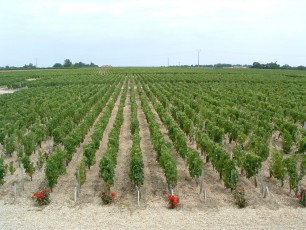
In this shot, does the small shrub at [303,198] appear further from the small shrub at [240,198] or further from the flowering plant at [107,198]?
the flowering plant at [107,198]

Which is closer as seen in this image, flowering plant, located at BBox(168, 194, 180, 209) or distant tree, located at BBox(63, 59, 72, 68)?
flowering plant, located at BBox(168, 194, 180, 209)

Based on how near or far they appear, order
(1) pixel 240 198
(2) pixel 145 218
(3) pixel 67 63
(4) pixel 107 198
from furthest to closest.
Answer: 1. (3) pixel 67 63
2. (4) pixel 107 198
3. (1) pixel 240 198
4. (2) pixel 145 218

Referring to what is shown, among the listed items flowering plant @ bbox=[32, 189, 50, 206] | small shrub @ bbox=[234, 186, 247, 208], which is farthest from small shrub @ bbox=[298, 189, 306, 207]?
flowering plant @ bbox=[32, 189, 50, 206]

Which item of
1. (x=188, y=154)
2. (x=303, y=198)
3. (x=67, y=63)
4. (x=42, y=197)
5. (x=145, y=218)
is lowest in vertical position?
(x=145, y=218)

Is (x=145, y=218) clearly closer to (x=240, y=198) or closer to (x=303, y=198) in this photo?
(x=240, y=198)

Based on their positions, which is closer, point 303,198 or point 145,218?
point 145,218

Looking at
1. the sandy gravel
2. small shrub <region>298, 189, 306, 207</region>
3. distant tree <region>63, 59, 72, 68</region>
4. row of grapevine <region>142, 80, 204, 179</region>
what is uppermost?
distant tree <region>63, 59, 72, 68</region>

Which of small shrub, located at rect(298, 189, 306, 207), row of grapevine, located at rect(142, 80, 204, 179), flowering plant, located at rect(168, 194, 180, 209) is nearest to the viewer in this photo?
flowering plant, located at rect(168, 194, 180, 209)

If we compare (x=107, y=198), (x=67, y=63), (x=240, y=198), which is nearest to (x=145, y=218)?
(x=107, y=198)

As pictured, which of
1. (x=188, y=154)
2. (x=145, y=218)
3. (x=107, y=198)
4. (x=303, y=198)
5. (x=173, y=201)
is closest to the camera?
(x=145, y=218)

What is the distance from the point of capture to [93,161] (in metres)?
16.2

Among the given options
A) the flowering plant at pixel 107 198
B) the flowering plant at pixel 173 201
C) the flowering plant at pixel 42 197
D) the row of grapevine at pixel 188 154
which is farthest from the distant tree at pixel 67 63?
the flowering plant at pixel 173 201

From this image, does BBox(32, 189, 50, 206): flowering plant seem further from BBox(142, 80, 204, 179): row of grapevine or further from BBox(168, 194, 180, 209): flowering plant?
BBox(142, 80, 204, 179): row of grapevine

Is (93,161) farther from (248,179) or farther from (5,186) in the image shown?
(248,179)
